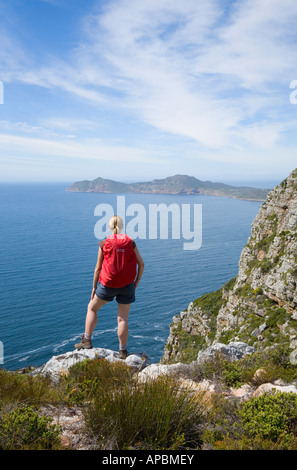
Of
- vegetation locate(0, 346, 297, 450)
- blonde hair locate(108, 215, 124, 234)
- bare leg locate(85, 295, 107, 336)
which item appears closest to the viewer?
vegetation locate(0, 346, 297, 450)

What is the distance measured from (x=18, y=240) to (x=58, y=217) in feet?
172

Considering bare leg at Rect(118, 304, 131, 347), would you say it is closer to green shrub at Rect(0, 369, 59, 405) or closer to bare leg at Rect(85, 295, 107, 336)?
bare leg at Rect(85, 295, 107, 336)

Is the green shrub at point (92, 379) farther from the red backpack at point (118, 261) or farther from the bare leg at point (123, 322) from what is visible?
the red backpack at point (118, 261)

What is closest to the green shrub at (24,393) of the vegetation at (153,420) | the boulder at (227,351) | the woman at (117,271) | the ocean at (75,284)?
the vegetation at (153,420)

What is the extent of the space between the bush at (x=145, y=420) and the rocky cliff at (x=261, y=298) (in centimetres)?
1311

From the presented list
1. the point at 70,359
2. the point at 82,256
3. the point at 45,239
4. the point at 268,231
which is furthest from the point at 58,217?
the point at 70,359

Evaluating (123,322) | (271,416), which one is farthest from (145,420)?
(123,322)

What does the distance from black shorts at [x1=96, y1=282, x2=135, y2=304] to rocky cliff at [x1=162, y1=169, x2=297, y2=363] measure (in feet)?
37.8

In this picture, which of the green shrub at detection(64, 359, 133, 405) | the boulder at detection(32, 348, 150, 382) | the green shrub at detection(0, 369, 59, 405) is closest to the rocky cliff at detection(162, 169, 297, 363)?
the boulder at detection(32, 348, 150, 382)

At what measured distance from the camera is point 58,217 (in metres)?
163

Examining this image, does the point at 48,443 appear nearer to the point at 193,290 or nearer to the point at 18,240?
the point at 193,290

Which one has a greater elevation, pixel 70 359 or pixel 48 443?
pixel 48 443

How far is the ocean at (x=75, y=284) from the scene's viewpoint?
54.7 meters

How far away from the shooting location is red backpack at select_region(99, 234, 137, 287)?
6.26m
